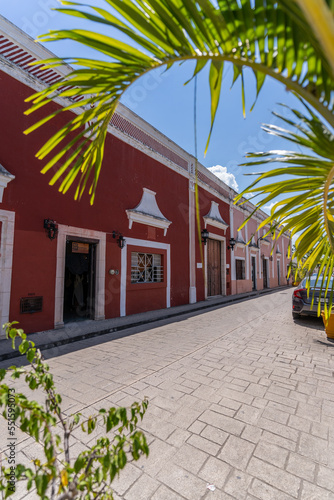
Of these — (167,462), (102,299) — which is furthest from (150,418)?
(102,299)

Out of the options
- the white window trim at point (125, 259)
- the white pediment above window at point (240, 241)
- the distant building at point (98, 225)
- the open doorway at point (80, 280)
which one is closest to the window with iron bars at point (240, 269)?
the white pediment above window at point (240, 241)

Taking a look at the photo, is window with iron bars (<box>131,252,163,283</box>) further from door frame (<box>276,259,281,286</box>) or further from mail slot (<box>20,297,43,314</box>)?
door frame (<box>276,259,281,286</box>)

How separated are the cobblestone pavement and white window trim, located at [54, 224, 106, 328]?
4.88ft

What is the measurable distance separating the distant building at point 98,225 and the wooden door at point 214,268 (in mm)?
67

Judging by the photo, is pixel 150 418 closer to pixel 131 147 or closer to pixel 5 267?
pixel 5 267

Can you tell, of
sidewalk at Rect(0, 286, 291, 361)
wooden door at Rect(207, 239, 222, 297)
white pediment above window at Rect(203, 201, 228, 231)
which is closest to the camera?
sidewalk at Rect(0, 286, 291, 361)

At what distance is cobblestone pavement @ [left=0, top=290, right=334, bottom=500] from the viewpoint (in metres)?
1.76

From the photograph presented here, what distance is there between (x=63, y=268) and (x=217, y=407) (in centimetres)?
521

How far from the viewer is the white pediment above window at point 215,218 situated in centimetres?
1327

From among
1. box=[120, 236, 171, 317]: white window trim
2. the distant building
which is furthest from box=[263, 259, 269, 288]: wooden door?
box=[120, 236, 171, 317]: white window trim

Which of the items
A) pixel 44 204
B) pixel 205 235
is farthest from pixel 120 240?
pixel 205 235

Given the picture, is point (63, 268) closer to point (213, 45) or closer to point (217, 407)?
point (217, 407)

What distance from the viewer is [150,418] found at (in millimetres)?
2512

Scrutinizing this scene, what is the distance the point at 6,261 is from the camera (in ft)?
17.6
